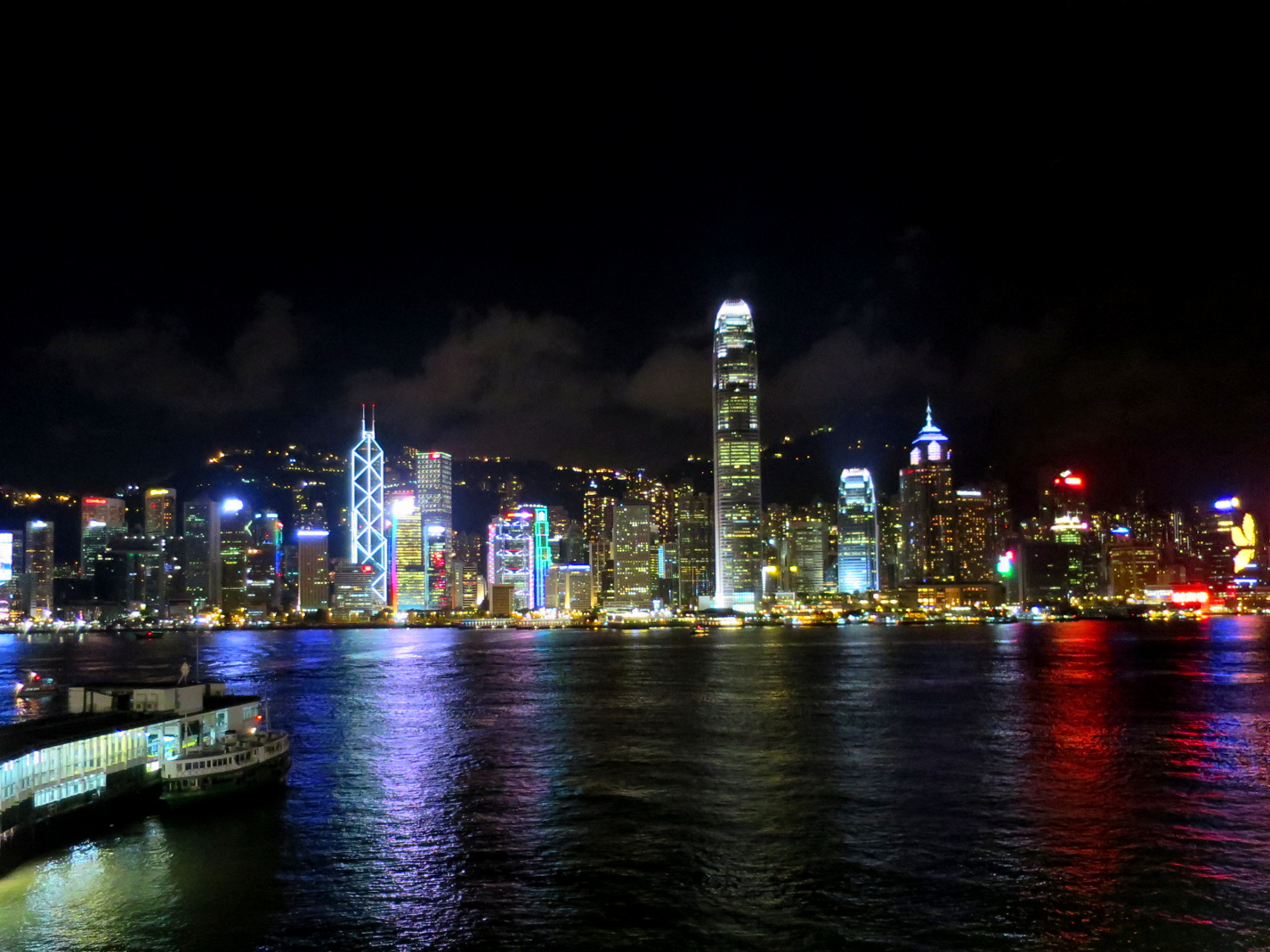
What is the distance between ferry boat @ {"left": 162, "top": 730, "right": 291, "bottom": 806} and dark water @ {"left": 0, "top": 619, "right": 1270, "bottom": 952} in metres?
1.01

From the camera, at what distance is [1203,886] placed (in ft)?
65.4

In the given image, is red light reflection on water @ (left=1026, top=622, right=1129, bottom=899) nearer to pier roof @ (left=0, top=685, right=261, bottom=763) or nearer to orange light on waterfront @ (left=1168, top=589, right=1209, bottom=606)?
pier roof @ (left=0, top=685, right=261, bottom=763)

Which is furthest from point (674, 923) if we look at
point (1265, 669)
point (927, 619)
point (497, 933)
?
point (927, 619)

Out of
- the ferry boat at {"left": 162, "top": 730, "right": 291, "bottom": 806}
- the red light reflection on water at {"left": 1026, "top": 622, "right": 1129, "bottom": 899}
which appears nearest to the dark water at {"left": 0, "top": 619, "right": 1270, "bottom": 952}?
the red light reflection on water at {"left": 1026, "top": 622, "right": 1129, "bottom": 899}

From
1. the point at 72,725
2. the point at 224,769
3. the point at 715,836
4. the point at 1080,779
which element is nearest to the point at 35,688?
the point at 72,725

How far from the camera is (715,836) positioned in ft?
78.1

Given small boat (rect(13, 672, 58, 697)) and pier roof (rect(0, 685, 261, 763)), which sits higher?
pier roof (rect(0, 685, 261, 763))

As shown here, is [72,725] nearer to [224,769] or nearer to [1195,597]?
[224,769]

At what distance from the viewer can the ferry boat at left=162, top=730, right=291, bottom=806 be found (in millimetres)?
27453

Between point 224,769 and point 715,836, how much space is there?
539 inches

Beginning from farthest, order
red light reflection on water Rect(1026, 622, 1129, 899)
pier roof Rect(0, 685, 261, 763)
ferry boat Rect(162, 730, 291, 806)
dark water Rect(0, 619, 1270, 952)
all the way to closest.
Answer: ferry boat Rect(162, 730, 291, 806), pier roof Rect(0, 685, 261, 763), red light reflection on water Rect(1026, 622, 1129, 899), dark water Rect(0, 619, 1270, 952)

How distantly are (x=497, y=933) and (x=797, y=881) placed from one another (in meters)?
6.14

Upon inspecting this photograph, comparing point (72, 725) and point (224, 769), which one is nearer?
point (224, 769)

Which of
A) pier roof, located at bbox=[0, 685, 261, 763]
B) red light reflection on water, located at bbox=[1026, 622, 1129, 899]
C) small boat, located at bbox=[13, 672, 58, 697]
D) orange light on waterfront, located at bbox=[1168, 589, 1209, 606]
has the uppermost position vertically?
pier roof, located at bbox=[0, 685, 261, 763]
